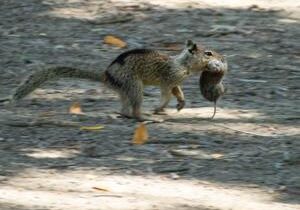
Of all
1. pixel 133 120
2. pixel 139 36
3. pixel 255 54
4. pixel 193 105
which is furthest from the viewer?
pixel 139 36

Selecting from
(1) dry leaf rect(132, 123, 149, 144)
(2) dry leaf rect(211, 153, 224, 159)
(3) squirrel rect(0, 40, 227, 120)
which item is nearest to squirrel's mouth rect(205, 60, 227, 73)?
(3) squirrel rect(0, 40, 227, 120)

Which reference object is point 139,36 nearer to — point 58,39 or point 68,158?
point 58,39

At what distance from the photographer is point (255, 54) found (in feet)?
37.2

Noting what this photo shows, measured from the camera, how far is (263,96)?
9789mm

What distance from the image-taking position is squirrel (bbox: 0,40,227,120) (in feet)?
28.4

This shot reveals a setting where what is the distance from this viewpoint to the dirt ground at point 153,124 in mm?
6930

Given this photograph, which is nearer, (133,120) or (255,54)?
(133,120)

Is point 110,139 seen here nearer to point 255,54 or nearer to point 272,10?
point 255,54

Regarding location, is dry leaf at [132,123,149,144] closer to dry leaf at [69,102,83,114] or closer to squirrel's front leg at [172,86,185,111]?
squirrel's front leg at [172,86,185,111]

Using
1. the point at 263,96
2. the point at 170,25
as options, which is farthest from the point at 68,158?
the point at 170,25

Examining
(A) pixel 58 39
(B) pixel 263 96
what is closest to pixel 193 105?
(B) pixel 263 96

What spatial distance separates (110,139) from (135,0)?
567cm

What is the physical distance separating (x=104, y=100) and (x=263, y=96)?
1.48 metres

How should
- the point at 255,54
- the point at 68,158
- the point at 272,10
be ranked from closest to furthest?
the point at 68,158, the point at 255,54, the point at 272,10
